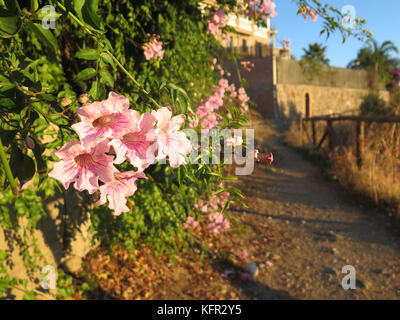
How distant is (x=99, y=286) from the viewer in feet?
9.89

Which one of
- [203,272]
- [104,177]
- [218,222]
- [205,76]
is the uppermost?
[205,76]

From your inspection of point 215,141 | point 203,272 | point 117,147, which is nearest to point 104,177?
point 117,147

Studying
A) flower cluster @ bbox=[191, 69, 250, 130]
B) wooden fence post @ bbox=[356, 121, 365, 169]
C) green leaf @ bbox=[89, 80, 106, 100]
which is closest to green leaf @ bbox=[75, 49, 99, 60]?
green leaf @ bbox=[89, 80, 106, 100]

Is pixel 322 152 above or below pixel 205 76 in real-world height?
below

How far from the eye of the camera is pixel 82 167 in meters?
0.77

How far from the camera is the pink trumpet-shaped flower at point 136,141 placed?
2.33 ft

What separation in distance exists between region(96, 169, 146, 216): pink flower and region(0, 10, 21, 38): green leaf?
1.36 ft

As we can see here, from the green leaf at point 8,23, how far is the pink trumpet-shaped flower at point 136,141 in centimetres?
34

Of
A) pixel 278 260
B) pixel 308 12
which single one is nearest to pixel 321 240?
pixel 278 260

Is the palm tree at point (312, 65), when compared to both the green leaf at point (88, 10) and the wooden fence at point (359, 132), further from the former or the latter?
the green leaf at point (88, 10)

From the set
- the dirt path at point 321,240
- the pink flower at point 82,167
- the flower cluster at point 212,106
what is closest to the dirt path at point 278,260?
the dirt path at point 321,240

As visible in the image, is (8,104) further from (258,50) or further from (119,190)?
(258,50)

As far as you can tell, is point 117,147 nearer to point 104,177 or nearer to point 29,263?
point 104,177
